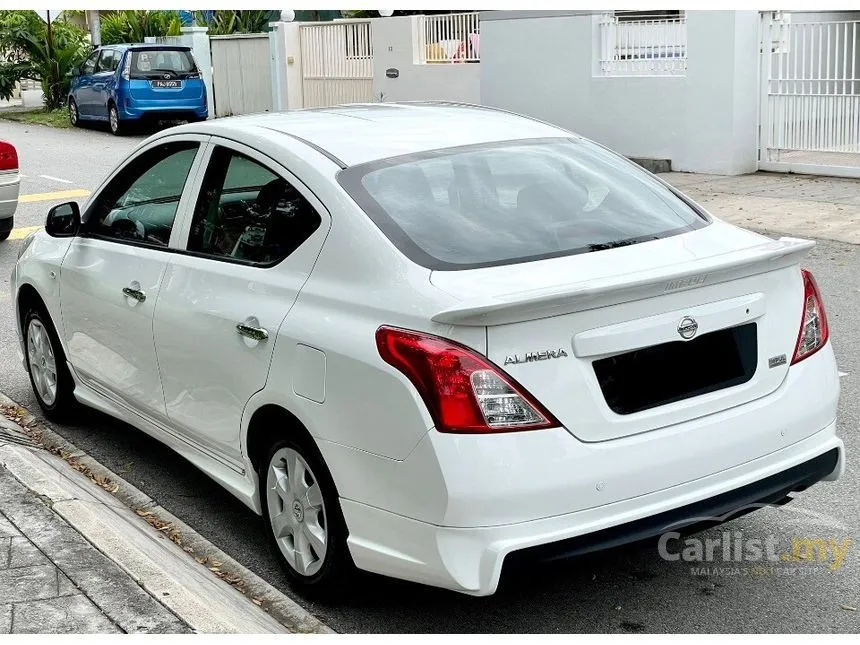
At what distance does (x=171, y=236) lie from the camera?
5.01 m

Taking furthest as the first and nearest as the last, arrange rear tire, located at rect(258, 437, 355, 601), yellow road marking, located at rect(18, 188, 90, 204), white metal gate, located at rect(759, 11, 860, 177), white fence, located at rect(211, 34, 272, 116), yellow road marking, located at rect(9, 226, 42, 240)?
white fence, located at rect(211, 34, 272, 116) → yellow road marking, located at rect(18, 188, 90, 204) → white metal gate, located at rect(759, 11, 860, 177) → yellow road marking, located at rect(9, 226, 42, 240) → rear tire, located at rect(258, 437, 355, 601)

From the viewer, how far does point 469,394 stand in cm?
344

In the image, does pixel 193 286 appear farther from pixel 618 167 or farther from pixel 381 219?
pixel 618 167

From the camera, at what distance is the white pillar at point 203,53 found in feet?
91.3

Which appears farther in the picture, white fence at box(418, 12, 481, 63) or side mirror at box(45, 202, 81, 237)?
white fence at box(418, 12, 481, 63)

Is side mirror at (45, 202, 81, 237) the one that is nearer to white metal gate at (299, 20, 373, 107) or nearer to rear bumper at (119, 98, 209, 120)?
white metal gate at (299, 20, 373, 107)

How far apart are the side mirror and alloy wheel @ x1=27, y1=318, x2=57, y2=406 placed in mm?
638

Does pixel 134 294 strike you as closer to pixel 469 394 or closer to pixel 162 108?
pixel 469 394

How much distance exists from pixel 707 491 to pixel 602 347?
0.58m

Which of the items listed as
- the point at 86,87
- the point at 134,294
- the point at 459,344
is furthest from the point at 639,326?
the point at 86,87

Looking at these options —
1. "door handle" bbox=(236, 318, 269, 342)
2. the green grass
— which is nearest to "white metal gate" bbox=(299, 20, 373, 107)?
the green grass

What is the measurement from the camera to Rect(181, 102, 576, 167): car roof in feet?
14.7

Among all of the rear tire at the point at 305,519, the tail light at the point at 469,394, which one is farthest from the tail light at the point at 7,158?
the tail light at the point at 469,394

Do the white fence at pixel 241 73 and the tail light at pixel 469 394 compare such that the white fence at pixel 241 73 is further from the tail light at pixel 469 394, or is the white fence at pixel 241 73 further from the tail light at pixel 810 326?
the tail light at pixel 469 394
